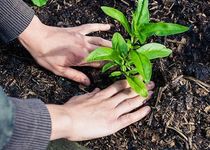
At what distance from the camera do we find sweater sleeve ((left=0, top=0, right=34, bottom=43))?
1.81 m

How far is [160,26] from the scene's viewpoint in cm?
163

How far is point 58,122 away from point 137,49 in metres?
0.41

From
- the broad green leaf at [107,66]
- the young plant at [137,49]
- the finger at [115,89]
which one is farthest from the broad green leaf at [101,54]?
the finger at [115,89]

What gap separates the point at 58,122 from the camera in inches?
66.9

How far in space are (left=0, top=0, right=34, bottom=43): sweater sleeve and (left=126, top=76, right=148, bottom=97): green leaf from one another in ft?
1.61

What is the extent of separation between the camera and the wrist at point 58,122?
1.69m

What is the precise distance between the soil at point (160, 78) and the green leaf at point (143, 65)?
294mm

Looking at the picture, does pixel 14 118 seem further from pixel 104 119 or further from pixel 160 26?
pixel 160 26

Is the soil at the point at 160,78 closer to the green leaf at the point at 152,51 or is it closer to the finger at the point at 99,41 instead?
the finger at the point at 99,41

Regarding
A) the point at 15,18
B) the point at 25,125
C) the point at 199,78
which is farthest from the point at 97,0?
the point at 25,125

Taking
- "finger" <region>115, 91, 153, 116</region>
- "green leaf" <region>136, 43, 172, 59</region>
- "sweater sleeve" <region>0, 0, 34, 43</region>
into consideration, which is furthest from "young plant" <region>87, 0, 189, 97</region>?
"sweater sleeve" <region>0, 0, 34, 43</region>

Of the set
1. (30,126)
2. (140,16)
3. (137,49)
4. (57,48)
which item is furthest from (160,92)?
(30,126)

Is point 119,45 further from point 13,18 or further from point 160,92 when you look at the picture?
point 13,18

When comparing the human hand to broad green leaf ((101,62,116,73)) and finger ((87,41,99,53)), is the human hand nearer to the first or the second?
finger ((87,41,99,53))
